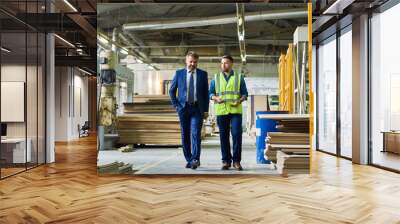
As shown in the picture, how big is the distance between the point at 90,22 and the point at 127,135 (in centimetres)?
324

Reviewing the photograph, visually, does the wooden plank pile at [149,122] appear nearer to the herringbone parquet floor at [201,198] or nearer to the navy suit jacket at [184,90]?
the navy suit jacket at [184,90]

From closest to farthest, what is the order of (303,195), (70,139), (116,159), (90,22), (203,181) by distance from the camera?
1. (303,195)
2. (203,181)
3. (116,159)
4. (90,22)
5. (70,139)

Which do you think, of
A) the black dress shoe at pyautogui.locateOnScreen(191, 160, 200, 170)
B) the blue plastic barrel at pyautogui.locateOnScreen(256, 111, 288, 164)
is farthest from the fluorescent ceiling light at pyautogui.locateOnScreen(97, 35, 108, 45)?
the blue plastic barrel at pyautogui.locateOnScreen(256, 111, 288, 164)

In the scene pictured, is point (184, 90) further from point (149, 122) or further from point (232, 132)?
point (232, 132)

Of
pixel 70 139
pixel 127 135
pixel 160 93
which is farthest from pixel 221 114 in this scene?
pixel 70 139

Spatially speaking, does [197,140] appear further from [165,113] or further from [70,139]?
[70,139]

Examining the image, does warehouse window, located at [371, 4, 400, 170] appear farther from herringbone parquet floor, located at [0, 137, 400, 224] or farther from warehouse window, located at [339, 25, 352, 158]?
warehouse window, located at [339, 25, 352, 158]

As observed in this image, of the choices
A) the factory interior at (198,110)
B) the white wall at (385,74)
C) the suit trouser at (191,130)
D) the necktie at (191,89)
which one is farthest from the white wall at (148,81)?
the white wall at (385,74)

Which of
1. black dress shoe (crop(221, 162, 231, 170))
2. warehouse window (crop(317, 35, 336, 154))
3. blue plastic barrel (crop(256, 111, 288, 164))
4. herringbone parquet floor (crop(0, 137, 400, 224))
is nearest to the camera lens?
herringbone parquet floor (crop(0, 137, 400, 224))

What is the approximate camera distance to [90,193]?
181 inches

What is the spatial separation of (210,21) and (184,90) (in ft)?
3.12

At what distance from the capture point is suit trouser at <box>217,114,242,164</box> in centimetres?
570

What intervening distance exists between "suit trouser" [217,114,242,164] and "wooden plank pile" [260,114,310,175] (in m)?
0.35

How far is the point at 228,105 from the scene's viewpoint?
5.75m
